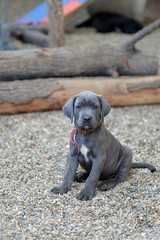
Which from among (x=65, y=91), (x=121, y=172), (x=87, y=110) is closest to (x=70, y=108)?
(x=87, y=110)

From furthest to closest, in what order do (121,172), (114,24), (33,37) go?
(114,24), (33,37), (121,172)

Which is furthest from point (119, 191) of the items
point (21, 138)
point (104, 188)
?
point (21, 138)

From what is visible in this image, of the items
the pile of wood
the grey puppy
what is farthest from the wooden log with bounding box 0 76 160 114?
the grey puppy

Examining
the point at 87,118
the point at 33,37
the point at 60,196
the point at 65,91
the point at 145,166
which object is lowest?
the point at 33,37

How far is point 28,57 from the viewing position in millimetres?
6453

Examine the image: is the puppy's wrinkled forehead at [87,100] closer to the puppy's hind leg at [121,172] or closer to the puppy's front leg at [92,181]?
the puppy's front leg at [92,181]

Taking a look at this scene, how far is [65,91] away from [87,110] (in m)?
2.74

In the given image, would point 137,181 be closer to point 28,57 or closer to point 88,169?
point 88,169

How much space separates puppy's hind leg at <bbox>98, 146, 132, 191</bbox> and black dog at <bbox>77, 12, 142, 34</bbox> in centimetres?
759

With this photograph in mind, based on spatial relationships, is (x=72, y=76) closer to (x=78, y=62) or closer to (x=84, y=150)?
(x=78, y=62)

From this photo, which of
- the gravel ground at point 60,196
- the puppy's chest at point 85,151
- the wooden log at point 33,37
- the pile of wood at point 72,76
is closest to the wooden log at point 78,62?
the pile of wood at point 72,76

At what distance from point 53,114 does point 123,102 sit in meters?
1.30

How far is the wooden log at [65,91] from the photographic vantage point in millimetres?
6145

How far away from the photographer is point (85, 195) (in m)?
3.68
